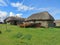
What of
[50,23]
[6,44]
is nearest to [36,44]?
[6,44]

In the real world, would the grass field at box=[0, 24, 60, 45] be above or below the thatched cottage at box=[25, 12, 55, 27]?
below

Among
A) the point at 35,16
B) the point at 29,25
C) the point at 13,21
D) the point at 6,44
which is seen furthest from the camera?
the point at 13,21

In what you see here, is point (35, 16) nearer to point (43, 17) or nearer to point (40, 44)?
point (43, 17)

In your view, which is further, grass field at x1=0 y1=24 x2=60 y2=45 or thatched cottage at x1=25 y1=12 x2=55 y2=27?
thatched cottage at x1=25 y1=12 x2=55 y2=27

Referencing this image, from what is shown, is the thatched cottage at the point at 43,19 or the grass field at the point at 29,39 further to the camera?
the thatched cottage at the point at 43,19

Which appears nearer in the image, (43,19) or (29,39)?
(29,39)

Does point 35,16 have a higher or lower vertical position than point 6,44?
higher

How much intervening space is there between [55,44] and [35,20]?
3909 cm

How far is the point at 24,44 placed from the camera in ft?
49.3

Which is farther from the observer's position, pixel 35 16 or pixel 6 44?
pixel 35 16

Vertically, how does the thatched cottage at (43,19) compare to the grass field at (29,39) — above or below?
above

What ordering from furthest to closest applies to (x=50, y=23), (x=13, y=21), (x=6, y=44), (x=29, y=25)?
(x=13, y=21) < (x=50, y=23) < (x=29, y=25) < (x=6, y=44)

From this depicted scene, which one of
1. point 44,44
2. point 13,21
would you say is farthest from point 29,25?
point 13,21

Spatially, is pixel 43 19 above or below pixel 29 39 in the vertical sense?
above
